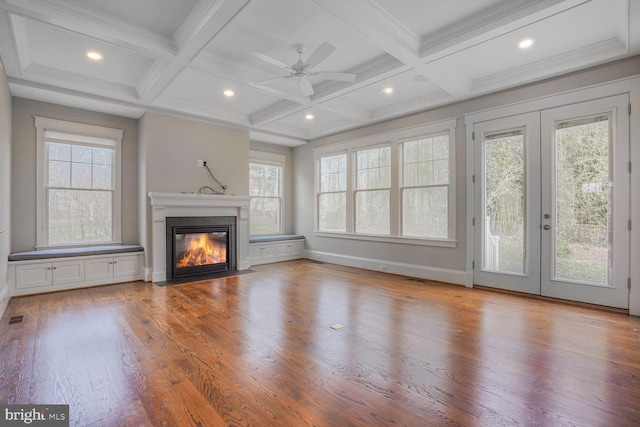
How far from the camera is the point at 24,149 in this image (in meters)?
4.62

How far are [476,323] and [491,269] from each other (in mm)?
1651

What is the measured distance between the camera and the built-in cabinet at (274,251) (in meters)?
6.71

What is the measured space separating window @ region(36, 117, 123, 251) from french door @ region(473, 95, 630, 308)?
5.94 m

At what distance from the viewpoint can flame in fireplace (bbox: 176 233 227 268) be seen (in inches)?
220

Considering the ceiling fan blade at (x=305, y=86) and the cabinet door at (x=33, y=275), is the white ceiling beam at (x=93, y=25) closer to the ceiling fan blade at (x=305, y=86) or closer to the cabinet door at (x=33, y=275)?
the ceiling fan blade at (x=305, y=86)

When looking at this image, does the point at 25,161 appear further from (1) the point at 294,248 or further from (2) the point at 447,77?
(2) the point at 447,77

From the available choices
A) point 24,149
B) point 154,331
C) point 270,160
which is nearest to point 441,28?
point 154,331

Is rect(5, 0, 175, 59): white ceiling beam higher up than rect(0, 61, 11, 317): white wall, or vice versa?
rect(5, 0, 175, 59): white ceiling beam

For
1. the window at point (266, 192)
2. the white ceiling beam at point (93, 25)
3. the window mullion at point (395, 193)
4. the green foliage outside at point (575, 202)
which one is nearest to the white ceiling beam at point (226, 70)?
the white ceiling beam at point (93, 25)

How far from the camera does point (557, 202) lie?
4.00 metres

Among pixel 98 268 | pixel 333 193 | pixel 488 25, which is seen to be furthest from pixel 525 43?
pixel 98 268

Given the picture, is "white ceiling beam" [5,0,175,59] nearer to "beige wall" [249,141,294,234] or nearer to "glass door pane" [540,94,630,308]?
"beige wall" [249,141,294,234]

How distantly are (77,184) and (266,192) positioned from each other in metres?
3.53

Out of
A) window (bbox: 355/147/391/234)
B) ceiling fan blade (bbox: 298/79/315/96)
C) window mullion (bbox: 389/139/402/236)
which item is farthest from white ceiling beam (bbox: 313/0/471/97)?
window (bbox: 355/147/391/234)
